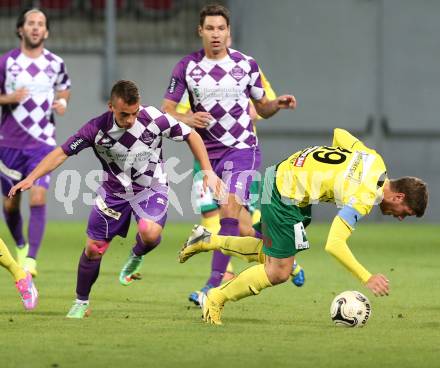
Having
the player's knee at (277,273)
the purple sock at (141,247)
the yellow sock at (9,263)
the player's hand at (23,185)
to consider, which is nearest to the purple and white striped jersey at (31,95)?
the purple sock at (141,247)

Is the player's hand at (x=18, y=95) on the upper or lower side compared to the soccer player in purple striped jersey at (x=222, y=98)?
lower

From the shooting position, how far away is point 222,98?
836 centimetres

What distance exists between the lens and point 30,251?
9734 mm

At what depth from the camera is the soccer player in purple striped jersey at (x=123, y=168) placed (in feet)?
22.4

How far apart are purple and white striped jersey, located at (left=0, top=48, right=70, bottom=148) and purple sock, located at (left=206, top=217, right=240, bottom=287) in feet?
8.59

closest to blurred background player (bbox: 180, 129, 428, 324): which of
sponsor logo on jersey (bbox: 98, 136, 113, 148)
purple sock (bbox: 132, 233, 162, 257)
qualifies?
purple sock (bbox: 132, 233, 162, 257)

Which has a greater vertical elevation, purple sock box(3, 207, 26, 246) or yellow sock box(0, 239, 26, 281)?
yellow sock box(0, 239, 26, 281)

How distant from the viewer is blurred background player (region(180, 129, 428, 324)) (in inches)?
251

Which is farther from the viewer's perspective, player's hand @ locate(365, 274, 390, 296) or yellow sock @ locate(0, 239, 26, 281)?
yellow sock @ locate(0, 239, 26, 281)

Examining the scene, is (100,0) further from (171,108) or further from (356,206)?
(356,206)

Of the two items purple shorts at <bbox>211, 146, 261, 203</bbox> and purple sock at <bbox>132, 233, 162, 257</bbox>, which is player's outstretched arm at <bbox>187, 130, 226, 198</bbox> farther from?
purple shorts at <bbox>211, 146, 261, 203</bbox>

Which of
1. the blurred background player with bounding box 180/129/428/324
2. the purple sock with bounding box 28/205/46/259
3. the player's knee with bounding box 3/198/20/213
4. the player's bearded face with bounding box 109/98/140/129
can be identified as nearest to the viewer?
the blurred background player with bounding box 180/129/428/324

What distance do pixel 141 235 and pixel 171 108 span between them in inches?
48.7

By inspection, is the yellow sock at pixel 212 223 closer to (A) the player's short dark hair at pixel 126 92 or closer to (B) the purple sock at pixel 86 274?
(B) the purple sock at pixel 86 274
